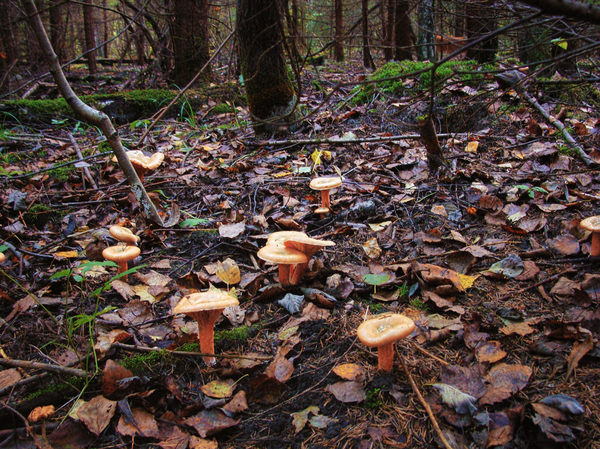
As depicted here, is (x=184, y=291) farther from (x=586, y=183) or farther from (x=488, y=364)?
(x=586, y=183)

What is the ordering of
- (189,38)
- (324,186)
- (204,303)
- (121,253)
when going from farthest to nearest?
(189,38) < (324,186) < (121,253) < (204,303)

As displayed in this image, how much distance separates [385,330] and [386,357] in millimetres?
222

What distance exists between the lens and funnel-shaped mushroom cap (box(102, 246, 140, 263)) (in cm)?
254

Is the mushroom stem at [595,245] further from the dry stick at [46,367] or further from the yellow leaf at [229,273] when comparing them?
the dry stick at [46,367]

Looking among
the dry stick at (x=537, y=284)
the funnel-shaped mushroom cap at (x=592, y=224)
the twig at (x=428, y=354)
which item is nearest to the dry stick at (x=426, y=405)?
the twig at (x=428, y=354)

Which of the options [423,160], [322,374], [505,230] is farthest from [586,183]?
[322,374]

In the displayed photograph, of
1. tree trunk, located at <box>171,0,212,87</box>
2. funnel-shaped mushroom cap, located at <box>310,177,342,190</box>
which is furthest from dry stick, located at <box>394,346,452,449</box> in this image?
tree trunk, located at <box>171,0,212,87</box>

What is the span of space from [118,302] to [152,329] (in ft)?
1.54

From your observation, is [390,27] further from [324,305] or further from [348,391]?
[348,391]

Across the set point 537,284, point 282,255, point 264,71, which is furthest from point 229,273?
point 264,71

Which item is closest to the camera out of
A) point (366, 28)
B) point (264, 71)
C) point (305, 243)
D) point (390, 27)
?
point (305, 243)

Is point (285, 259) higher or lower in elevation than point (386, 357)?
higher

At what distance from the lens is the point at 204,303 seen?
1.81 m

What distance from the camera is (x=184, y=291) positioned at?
8.60 ft
